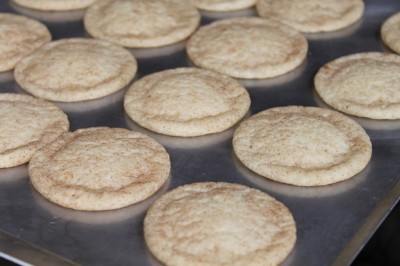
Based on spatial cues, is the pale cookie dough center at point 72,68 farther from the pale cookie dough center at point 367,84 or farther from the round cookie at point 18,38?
the pale cookie dough center at point 367,84

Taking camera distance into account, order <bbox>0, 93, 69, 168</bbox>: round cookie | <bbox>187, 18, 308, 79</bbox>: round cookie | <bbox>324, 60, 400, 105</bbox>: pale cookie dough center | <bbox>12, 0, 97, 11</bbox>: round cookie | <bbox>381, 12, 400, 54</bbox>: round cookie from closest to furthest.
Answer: <bbox>0, 93, 69, 168</bbox>: round cookie, <bbox>324, 60, 400, 105</bbox>: pale cookie dough center, <bbox>187, 18, 308, 79</bbox>: round cookie, <bbox>381, 12, 400, 54</bbox>: round cookie, <bbox>12, 0, 97, 11</bbox>: round cookie

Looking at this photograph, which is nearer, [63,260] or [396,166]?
[63,260]

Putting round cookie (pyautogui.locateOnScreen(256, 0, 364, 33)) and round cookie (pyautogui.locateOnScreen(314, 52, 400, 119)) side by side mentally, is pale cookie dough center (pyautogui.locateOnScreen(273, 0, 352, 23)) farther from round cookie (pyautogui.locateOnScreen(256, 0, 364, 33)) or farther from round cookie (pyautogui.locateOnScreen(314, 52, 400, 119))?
round cookie (pyautogui.locateOnScreen(314, 52, 400, 119))

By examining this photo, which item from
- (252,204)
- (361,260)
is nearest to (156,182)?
(252,204)

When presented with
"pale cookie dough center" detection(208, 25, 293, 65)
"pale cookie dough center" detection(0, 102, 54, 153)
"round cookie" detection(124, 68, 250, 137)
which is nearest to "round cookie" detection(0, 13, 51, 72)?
"pale cookie dough center" detection(0, 102, 54, 153)

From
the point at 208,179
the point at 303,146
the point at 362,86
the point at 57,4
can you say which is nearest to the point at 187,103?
the point at 208,179

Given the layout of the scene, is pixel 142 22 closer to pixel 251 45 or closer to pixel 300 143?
pixel 251 45

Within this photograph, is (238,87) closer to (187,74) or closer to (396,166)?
(187,74)
